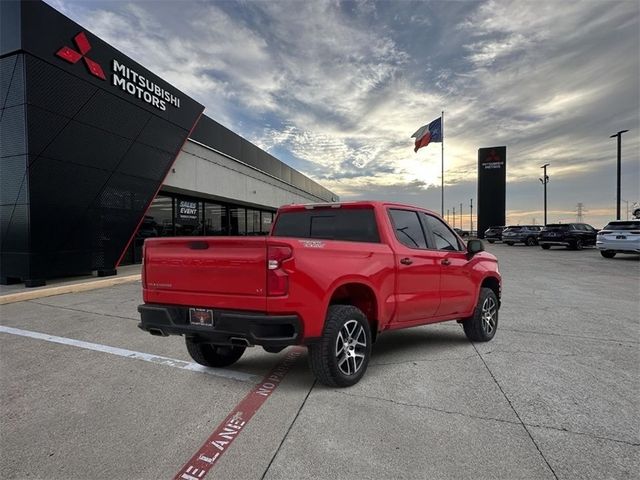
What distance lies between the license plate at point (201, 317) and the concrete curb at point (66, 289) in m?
7.10

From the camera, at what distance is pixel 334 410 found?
11.4 ft

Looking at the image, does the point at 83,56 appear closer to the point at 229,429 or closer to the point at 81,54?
the point at 81,54

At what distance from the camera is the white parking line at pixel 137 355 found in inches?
175

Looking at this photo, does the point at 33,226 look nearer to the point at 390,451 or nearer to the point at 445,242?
the point at 445,242

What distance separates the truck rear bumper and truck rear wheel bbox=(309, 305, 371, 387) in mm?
362

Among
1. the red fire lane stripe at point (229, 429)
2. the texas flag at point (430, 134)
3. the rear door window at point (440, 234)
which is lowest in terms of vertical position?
the red fire lane stripe at point (229, 429)

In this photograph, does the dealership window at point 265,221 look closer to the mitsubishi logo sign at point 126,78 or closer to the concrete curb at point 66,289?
the mitsubishi logo sign at point 126,78

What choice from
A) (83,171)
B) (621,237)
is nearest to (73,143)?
(83,171)

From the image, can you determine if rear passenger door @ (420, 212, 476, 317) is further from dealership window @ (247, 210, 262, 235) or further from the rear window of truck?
dealership window @ (247, 210, 262, 235)

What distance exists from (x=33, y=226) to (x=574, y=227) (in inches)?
1114

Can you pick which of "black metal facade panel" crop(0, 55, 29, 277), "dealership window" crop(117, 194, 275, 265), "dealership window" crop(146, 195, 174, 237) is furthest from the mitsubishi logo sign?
"dealership window" crop(146, 195, 174, 237)

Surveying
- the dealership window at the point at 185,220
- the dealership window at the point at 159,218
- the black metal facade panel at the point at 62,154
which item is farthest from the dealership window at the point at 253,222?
the black metal facade panel at the point at 62,154

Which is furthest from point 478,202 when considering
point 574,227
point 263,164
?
point 263,164

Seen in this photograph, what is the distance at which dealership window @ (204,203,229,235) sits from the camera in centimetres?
2184
